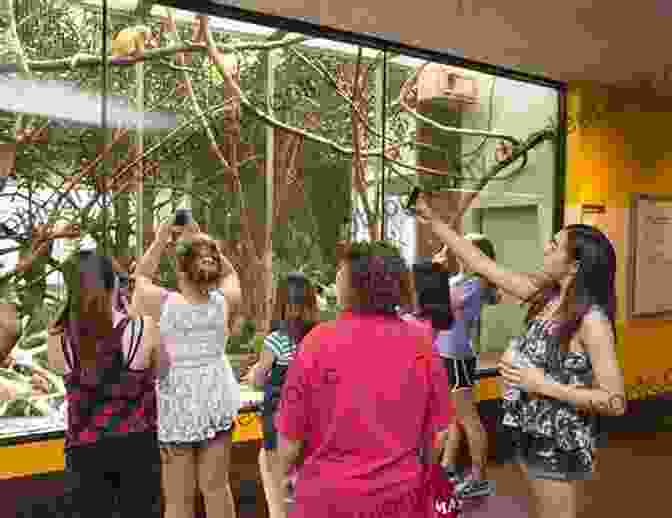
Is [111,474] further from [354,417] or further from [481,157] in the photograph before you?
[481,157]

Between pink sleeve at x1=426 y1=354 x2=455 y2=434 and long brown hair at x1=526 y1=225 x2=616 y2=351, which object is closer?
pink sleeve at x1=426 y1=354 x2=455 y2=434

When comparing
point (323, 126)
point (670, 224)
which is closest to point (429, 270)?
point (323, 126)

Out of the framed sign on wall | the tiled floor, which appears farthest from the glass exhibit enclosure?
the framed sign on wall

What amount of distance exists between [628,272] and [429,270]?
2.72m

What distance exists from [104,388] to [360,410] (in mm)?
1102

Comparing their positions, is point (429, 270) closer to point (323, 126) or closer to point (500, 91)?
point (323, 126)

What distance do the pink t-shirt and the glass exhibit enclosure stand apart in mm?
1992

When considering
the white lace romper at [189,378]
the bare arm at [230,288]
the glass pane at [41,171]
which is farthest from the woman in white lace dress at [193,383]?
the glass pane at [41,171]

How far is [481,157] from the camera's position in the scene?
565 cm

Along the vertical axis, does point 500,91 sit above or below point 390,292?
above

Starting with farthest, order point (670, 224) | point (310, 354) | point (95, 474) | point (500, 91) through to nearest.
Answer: point (670, 224) < point (500, 91) < point (95, 474) < point (310, 354)

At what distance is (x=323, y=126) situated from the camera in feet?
15.5

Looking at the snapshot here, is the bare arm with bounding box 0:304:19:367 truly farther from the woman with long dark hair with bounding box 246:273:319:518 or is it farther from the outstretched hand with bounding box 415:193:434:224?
the woman with long dark hair with bounding box 246:273:319:518

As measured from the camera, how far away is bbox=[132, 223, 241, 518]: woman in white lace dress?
3.02 meters
